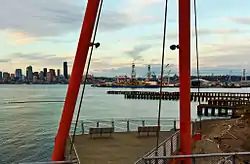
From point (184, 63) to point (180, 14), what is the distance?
3.58 feet

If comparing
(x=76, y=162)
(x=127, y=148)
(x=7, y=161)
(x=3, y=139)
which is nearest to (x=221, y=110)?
(x=3, y=139)

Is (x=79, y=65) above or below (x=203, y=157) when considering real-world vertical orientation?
above

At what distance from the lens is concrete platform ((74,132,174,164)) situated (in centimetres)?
1181

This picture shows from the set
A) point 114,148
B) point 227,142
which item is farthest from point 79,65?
point 227,142

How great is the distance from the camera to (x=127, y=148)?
45.9ft

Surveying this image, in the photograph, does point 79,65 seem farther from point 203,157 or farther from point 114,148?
point 114,148

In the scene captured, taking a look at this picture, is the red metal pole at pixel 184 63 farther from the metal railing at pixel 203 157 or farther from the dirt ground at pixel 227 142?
the dirt ground at pixel 227 142

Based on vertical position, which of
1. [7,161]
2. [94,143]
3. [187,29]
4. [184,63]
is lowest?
[7,161]

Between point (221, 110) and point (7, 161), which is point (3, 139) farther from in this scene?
point (221, 110)

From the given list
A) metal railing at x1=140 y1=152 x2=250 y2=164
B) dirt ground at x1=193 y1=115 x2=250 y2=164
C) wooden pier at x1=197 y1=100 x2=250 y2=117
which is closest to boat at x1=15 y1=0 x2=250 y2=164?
metal railing at x1=140 y1=152 x2=250 y2=164

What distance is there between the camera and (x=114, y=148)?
14.1 meters

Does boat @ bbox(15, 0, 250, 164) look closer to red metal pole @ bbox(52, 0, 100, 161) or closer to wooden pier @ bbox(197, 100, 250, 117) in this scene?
red metal pole @ bbox(52, 0, 100, 161)

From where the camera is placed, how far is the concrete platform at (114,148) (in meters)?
11.8

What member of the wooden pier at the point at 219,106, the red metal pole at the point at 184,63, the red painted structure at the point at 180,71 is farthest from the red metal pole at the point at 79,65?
the wooden pier at the point at 219,106
